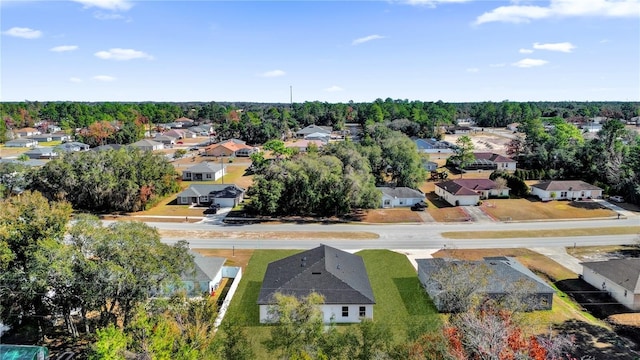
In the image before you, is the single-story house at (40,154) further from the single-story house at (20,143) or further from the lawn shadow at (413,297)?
the lawn shadow at (413,297)

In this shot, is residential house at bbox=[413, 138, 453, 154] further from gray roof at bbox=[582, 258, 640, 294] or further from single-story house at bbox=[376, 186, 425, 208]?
gray roof at bbox=[582, 258, 640, 294]

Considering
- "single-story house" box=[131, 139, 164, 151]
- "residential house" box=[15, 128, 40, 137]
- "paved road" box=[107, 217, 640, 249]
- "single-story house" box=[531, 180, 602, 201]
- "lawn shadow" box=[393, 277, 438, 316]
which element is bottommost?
"lawn shadow" box=[393, 277, 438, 316]

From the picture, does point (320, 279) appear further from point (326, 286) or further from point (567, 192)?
point (567, 192)

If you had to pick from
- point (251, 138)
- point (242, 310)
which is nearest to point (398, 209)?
point (242, 310)

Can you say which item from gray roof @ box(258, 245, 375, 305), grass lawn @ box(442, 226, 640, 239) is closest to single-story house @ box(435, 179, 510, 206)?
grass lawn @ box(442, 226, 640, 239)

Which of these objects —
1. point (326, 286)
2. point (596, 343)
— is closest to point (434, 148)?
point (326, 286)

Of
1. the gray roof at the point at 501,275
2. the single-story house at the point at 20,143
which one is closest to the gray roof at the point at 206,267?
the gray roof at the point at 501,275
